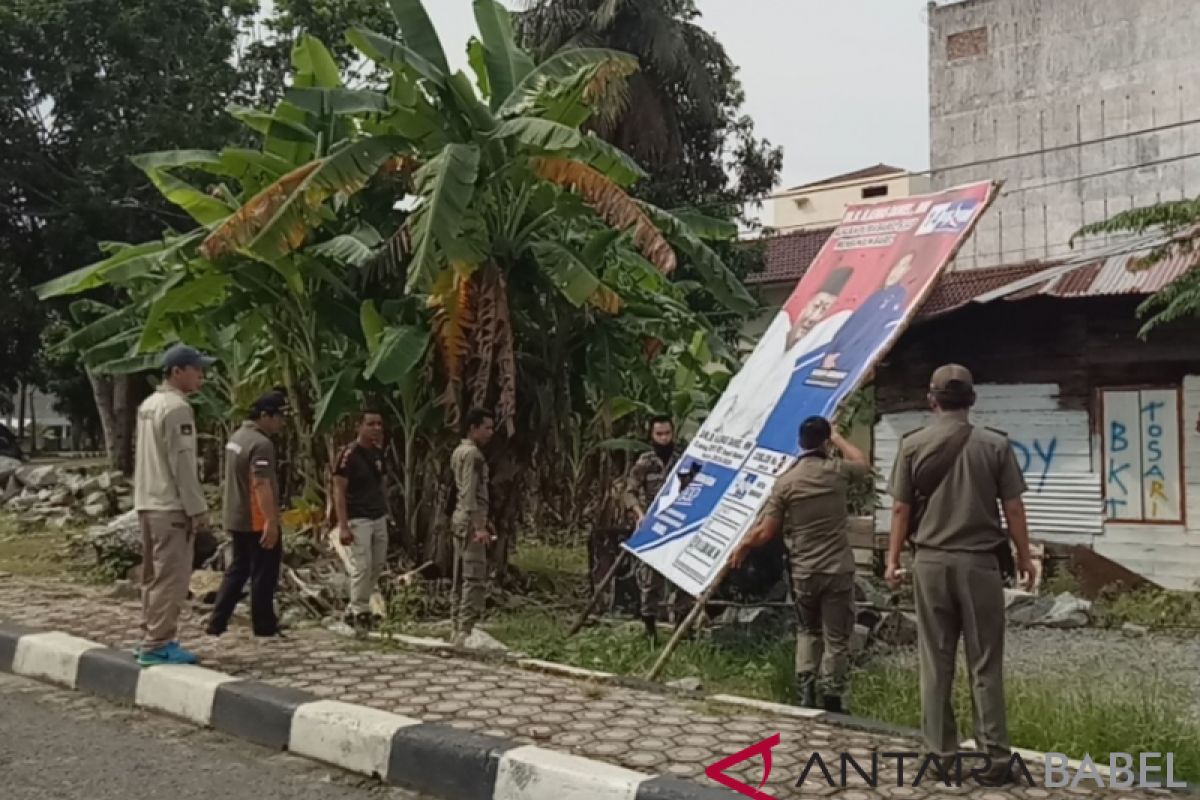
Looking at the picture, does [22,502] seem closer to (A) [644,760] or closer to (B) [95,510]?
(B) [95,510]

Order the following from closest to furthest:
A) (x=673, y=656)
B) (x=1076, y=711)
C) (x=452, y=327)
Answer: (x=1076, y=711) → (x=673, y=656) → (x=452, y=327)

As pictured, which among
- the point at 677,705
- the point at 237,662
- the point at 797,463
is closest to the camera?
the point at 677,705

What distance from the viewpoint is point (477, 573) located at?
757 centimetres

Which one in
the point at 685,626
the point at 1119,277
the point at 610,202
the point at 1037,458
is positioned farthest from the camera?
the point at 1037,458

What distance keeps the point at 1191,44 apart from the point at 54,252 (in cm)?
2019

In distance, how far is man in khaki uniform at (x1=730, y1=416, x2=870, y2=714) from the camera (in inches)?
226

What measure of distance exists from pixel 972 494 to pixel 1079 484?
8231mm

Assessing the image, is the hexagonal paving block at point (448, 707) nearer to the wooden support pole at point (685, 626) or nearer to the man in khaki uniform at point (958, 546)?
the wooden support pole at point (685, 626)

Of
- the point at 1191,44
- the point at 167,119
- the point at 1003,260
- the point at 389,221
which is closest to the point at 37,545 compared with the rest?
the point at 389,221

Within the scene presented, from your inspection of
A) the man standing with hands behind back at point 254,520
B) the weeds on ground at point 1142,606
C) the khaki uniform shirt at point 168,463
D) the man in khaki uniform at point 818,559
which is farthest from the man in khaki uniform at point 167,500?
the weeds on ground at point 1142,606

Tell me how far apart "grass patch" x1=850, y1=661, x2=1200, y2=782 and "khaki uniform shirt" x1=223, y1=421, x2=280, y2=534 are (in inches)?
146

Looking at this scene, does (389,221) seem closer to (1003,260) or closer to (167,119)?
(167,119)

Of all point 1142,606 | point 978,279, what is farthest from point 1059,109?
point 1142,606

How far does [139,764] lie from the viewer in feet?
16.5
